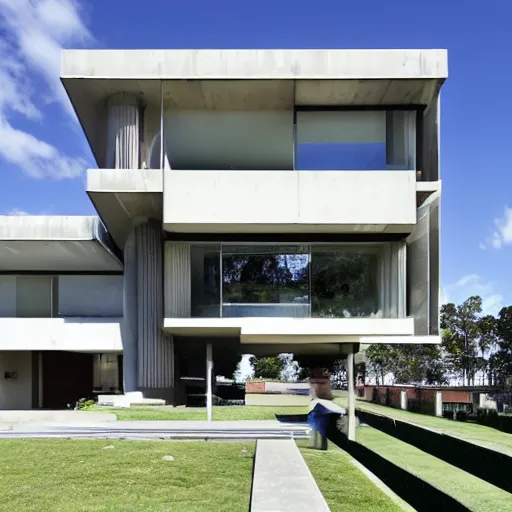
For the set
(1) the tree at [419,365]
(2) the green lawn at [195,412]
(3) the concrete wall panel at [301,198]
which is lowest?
(1) the tree at [419,365]

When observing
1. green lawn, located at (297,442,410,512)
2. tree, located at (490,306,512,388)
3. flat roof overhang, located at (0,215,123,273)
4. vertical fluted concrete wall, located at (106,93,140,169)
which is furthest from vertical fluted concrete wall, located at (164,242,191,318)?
tree, located at (490,306,512,388)

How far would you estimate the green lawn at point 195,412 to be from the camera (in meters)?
14.2

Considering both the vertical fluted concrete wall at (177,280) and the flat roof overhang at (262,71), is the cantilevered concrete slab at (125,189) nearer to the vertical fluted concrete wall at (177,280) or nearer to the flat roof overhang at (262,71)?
the vertical fluted concrete wall at (177,280)

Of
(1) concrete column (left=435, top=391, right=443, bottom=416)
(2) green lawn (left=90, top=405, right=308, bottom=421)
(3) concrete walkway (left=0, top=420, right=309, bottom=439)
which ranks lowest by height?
(1) concrete column (left=435, top=391, right=443, bottom=416)

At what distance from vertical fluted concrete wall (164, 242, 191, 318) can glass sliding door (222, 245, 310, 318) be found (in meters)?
1.10

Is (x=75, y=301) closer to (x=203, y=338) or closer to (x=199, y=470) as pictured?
(x=203, y=338)

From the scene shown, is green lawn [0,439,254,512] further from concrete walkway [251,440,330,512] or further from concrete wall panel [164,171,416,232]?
concrete wall panel [164,171,416,232]

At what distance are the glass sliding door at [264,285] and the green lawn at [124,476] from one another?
4.62 metres

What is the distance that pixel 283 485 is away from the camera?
259 inches

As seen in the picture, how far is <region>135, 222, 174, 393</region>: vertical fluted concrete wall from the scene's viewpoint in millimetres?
16234

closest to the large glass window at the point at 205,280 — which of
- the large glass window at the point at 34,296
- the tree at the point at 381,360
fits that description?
the large glass window at the point at 34,296

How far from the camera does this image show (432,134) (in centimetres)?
1468

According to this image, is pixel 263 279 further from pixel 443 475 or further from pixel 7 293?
pixel 7 293

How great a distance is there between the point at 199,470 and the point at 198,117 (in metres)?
10.1
